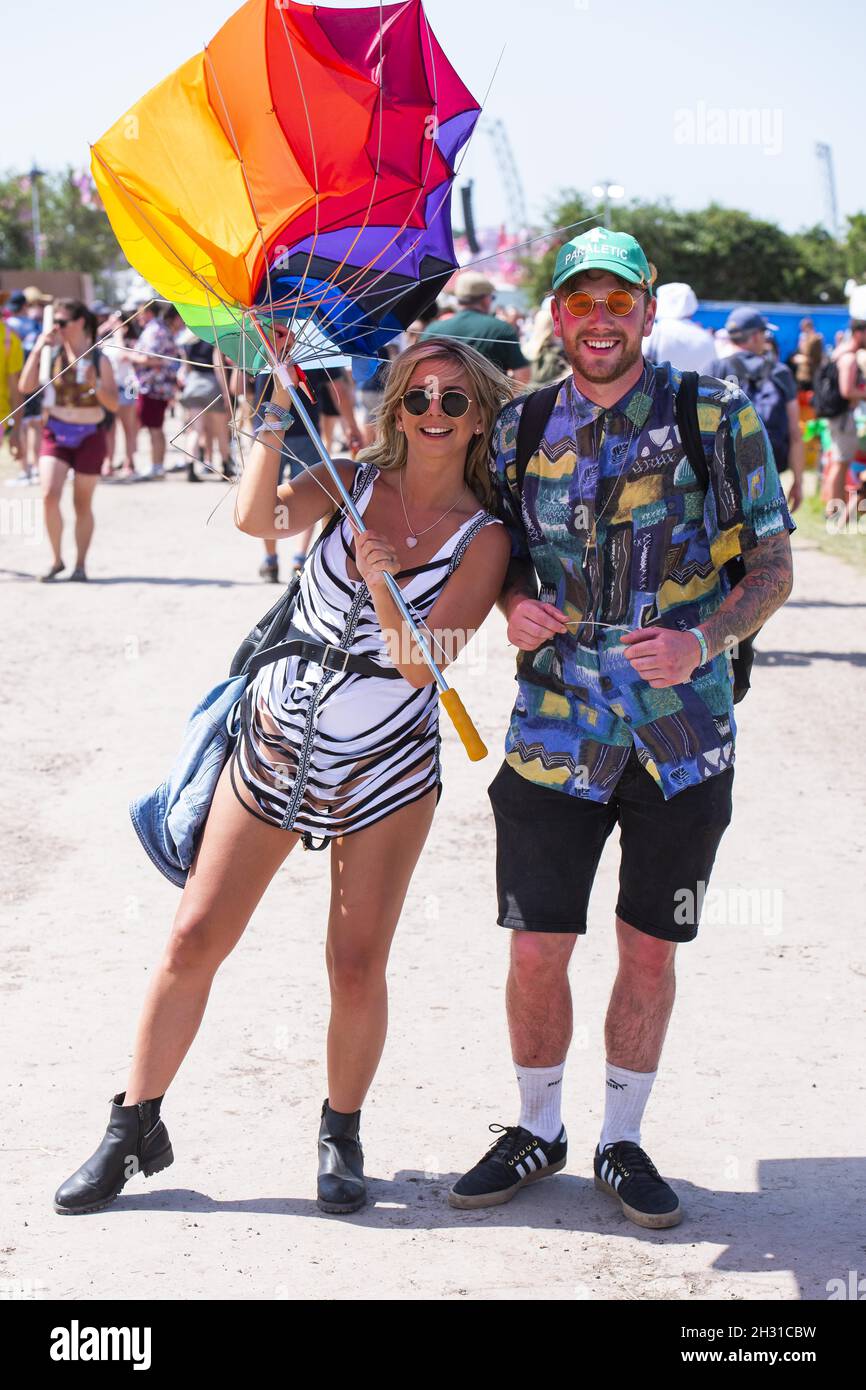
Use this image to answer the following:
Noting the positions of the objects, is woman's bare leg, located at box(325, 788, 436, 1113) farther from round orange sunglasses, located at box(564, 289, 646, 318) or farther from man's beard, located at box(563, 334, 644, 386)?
round orange sunglasses, located at box(564, 289, 646, 318)

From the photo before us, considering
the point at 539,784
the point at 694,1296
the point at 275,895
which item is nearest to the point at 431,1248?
the point at 694,1296

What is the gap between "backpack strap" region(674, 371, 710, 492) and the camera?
337cm

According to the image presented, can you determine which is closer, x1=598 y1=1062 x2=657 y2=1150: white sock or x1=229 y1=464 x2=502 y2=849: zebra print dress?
x1=229 y1=464 x2=502 y2=849: zebra print dress

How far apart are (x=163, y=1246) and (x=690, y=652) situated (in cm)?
171

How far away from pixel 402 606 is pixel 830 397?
1113 centimetres

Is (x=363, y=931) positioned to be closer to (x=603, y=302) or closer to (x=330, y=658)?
(x=330, y=658)

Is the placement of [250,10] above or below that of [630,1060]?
above

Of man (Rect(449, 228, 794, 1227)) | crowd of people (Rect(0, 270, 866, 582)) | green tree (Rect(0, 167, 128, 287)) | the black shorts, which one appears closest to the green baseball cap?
man (Rect(449, 228, 794, 1227))

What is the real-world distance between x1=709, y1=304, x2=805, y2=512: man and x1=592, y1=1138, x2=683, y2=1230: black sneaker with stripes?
20.1 feet

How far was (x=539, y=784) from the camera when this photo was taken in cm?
354

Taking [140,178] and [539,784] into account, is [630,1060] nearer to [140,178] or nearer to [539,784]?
[539,784]

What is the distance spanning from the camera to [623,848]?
3.64m

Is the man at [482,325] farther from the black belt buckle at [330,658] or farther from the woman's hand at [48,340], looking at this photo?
the black belt buckle at [330,658]

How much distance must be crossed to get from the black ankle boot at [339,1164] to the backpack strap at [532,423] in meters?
1.56
